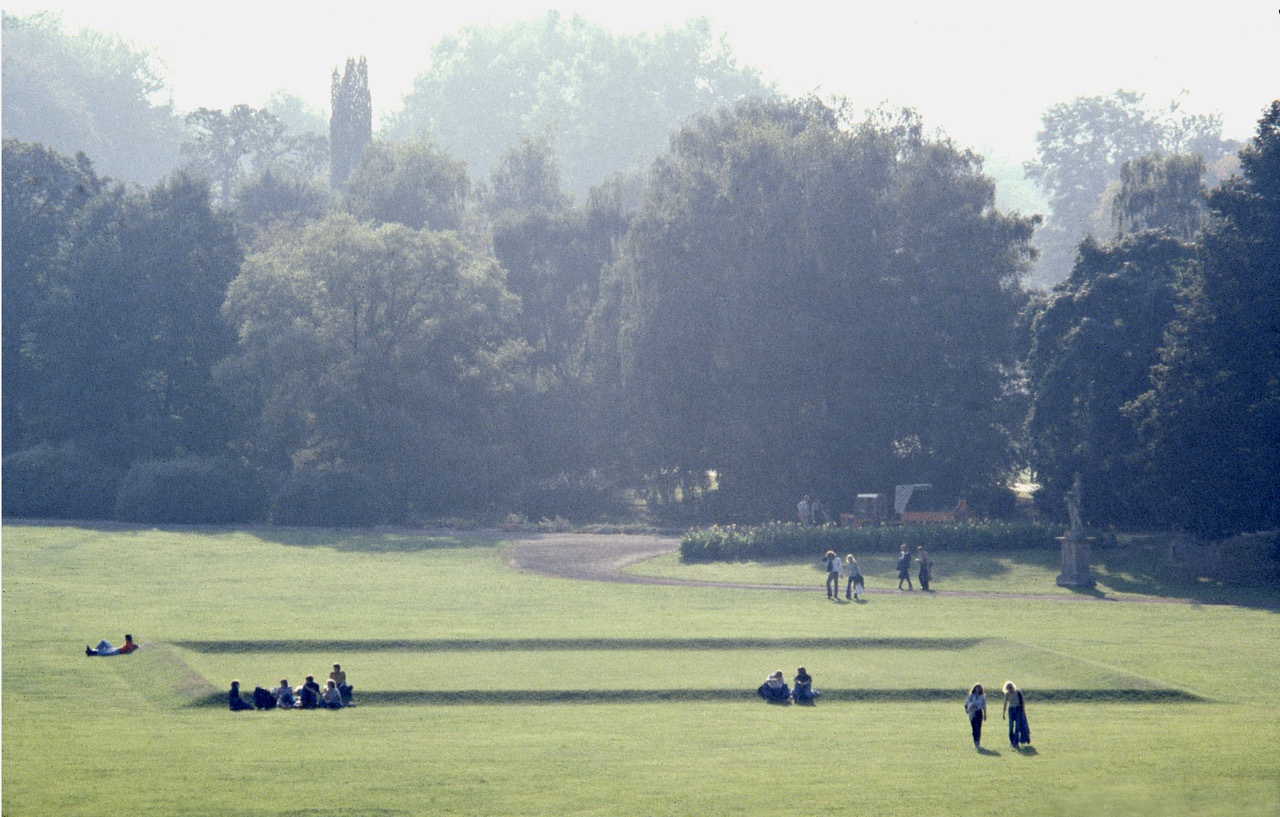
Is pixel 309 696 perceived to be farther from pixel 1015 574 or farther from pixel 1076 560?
pixel 1015 574

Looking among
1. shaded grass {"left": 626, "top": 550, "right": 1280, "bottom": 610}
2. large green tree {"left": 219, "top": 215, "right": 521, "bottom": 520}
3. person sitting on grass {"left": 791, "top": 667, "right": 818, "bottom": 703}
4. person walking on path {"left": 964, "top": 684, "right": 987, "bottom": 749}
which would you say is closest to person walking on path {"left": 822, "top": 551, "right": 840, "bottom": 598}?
shaded grass {"left": 626, "top": 550, "right": 1280, "bottom": 610}

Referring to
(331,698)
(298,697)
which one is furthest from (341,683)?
(298,697)

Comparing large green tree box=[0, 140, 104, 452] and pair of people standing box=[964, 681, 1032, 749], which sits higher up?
large green tree box=[0, 140, 104, 452]

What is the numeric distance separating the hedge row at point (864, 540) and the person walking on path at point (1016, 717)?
29427 mm

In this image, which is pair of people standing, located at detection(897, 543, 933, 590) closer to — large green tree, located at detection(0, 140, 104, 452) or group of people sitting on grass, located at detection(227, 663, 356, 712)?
group of people sitting on grass, located at detection(227, 663, 356, 712)

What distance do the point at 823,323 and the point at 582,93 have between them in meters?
105

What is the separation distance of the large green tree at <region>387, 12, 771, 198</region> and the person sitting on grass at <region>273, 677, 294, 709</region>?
130908 mm

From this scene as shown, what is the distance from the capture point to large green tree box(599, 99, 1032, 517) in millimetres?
68188

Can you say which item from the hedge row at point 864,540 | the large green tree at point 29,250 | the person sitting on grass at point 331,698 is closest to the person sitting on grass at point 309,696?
the person sitting on grass at point 331,698

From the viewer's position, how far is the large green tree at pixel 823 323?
224 ft

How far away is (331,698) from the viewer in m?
29.5

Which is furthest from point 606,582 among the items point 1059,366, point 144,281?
point 144,281

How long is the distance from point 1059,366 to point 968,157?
66.6 ft

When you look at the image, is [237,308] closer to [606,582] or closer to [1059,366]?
[606,582]
